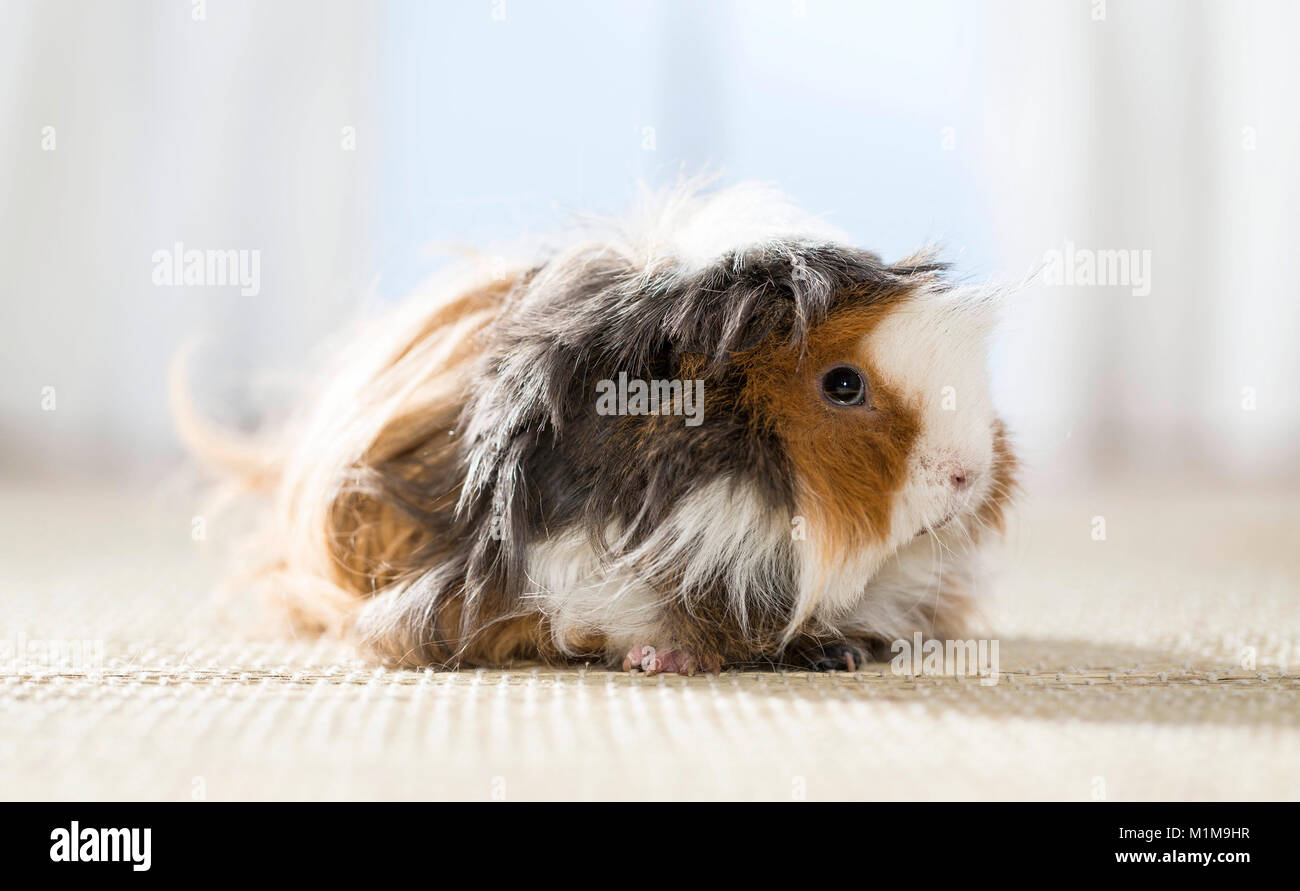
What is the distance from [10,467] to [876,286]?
334 centimetres

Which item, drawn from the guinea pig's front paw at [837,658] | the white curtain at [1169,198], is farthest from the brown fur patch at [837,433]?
the white curtain at [1169,198]

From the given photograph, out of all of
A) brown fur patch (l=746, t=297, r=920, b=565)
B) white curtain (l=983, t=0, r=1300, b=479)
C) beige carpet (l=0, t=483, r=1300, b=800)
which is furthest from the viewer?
white curtain (l=983, t=0, r=1300, b=479)

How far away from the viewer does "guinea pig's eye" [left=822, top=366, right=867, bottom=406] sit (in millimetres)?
1046

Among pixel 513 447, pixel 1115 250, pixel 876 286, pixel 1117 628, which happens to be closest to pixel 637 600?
pixel 513 447

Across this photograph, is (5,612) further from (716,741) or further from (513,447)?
(716,741)

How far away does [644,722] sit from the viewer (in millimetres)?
888

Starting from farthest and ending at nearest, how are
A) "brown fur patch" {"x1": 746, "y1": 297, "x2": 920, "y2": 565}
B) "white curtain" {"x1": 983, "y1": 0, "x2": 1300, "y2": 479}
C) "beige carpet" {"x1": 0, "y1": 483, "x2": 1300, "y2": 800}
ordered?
"white curtain" {"x1": 983, "y1": 0, "x2": 1300, "y2": 479}
"brown fur patch" {"x1": 746, "y1": 297, "x2": 920, "y2": 565}
"beige carpet" {"x1": 0, "y1": 483, "x2": 1300, "y2": 800}

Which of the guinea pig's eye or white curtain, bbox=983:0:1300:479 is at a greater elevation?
white curtain, bbox=983:0:1300:479

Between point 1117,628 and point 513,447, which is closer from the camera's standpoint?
point 513,447

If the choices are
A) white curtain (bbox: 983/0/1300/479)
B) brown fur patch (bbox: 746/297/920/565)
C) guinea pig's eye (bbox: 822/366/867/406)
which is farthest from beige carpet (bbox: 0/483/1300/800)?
white curtain (bbox: 983/0/1300/479)

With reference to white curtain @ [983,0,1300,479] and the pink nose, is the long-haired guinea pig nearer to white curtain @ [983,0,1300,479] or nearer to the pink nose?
the pink nose

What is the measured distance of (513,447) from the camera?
42.1 inches

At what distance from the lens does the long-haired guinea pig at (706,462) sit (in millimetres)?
1025

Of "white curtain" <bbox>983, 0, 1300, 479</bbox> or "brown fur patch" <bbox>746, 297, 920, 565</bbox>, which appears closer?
"brown fur patch" <bbox>746, 297, 920, 565</bbox>
